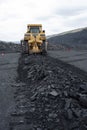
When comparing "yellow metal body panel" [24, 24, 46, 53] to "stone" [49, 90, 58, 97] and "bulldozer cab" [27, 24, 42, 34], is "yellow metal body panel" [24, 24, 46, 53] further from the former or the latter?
"stone" [49, 90, 58, 97]

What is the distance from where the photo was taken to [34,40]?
24.0m

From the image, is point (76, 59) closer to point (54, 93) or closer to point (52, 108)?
point (54, 93)

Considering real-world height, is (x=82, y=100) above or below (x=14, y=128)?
above

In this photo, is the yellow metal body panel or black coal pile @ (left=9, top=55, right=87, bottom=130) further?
the yellow metal body panel

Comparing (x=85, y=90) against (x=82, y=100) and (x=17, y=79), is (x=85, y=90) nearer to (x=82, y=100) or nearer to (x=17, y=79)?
(x=82, y=100)


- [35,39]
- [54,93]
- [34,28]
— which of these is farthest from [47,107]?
[34,28]

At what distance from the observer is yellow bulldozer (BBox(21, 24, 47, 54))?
24.0 metres

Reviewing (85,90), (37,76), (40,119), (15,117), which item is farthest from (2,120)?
(37,76)

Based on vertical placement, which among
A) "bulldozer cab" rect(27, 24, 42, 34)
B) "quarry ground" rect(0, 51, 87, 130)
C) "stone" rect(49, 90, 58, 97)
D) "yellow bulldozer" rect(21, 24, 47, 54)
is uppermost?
"bulldozer cab" rect(27, 24, 42, 34)

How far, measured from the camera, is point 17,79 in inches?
520

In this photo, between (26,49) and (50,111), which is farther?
(26,49)

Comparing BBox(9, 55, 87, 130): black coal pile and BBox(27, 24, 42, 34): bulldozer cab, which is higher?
BBox(27, 24, 42, 34): bulldozer cab

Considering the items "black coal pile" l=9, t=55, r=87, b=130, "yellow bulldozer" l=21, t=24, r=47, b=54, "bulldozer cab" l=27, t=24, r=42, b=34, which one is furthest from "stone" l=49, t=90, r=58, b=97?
"bulldozer cab" l=27, t=24, r=42, b=34

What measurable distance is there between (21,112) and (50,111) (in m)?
0.90
